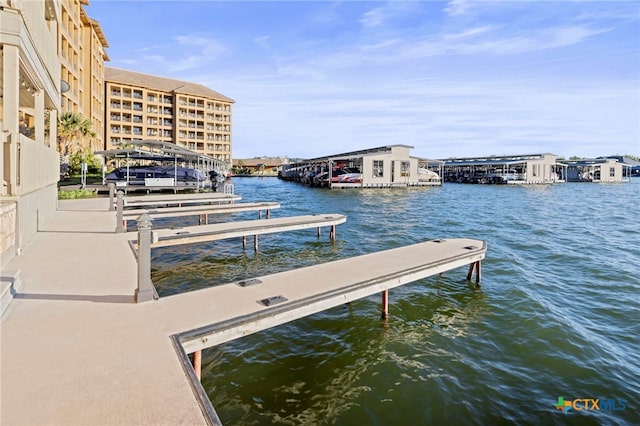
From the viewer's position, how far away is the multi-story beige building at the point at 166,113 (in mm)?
67750

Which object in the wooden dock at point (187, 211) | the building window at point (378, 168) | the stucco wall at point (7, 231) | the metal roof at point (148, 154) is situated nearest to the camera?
the stucco wall at point (7, 231)

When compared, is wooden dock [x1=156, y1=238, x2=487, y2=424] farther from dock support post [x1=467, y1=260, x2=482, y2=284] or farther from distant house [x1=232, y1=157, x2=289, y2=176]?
distant house [x1=232, y1=157, x2=289, y2=176]

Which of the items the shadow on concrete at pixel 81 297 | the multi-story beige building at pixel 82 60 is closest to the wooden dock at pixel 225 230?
the shadow on concrete at pixel 81 297

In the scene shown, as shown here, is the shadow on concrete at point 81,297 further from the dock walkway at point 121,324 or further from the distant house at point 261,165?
the distant house at point 261,165

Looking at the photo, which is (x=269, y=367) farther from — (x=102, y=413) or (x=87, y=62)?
(x=87, y=62)

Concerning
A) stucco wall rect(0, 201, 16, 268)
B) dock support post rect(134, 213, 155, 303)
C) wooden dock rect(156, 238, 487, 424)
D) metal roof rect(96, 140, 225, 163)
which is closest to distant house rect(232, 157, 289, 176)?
metal roof rect(96, 140, 225, 163)

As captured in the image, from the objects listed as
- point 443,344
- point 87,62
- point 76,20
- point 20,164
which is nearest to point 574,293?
point 443,344

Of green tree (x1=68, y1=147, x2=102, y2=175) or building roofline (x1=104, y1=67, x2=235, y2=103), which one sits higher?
building roofline (x1=104, y1=67, x2=235, y2=103)

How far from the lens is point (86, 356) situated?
3678 mm

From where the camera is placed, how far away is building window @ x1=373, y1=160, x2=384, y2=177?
51.7 m

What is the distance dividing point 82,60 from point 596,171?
95.8 m

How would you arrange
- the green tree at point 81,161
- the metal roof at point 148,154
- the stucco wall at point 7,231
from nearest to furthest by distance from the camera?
the stucco wall at point 7,231 → the metal roof at point 148,154 → the green tree at point 81,161

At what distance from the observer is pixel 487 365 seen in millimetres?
5656

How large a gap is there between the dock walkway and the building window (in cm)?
4374
